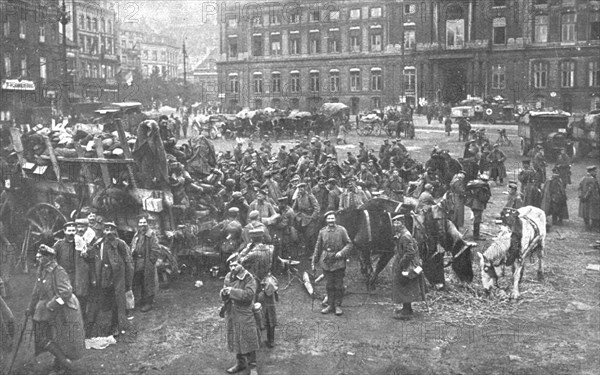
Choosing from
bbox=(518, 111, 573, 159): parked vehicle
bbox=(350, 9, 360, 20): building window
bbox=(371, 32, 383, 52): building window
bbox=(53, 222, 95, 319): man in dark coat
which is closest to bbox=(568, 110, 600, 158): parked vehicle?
bbox=(518, 111, 573, 159): parked vehicle

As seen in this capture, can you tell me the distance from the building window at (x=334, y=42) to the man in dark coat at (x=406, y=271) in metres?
50.4

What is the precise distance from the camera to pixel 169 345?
334 inches

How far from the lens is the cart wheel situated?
1159 cm

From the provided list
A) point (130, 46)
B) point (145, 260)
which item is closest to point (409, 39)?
point (130, 46)

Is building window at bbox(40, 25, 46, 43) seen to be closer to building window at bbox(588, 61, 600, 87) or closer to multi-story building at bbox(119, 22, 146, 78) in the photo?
multi-story building at bbox(119, 22, 146, 78)

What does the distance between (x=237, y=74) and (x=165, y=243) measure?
52.8 m

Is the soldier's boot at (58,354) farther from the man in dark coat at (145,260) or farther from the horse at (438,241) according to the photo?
the horse at (438,241)

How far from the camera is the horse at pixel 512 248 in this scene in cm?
1003

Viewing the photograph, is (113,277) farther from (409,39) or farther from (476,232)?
(409,39)

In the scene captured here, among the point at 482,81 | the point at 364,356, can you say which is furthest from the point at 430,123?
the point at 364,356

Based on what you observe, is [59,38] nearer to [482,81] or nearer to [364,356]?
[482,81]

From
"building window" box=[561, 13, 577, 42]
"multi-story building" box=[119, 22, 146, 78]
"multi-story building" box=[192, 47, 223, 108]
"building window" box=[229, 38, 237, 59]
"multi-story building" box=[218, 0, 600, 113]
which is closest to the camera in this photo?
"building window" box=[561, 13, 577, 42]

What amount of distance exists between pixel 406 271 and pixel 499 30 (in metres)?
46.5

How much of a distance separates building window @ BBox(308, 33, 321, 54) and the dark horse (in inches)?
1937
